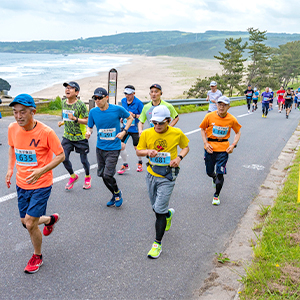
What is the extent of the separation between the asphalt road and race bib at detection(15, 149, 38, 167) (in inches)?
50.4

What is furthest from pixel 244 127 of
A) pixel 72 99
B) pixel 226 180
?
pixel 72 99

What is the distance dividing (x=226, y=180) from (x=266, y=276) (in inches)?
156

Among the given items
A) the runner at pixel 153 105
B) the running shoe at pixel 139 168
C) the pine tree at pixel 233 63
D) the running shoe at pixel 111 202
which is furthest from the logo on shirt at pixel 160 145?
the pine tree at pixel 233 63

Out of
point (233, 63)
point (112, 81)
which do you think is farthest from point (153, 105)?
point (233, 63)

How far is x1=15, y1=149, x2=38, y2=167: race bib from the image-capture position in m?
3.53

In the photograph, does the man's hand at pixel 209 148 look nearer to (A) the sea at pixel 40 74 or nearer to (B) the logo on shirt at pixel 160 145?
(B) the logo on shirt at pixel 160 145

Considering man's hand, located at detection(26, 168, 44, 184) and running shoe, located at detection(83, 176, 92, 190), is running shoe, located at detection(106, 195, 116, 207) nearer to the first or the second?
running shoe, located at detection(83, 176, 92, 190)

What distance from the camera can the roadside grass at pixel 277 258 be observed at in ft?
10.5

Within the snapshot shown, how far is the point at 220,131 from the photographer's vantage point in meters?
5.64

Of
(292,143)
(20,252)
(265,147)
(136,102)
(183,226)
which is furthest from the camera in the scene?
(292,143)

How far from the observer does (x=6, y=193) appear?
5.95m

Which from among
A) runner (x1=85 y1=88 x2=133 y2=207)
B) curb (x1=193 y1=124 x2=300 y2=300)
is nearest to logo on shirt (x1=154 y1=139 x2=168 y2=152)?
runner (x1=85 y1=88 x2=133 y2=207)

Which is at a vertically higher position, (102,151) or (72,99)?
(72,99)

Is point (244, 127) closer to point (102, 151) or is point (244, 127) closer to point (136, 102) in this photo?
point (136, 102)
